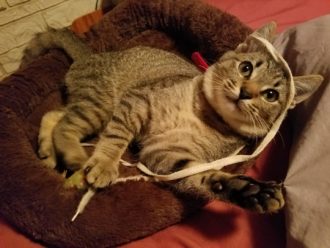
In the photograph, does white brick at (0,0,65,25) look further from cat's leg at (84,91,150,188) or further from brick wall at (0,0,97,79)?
cat's leg at (84,91,150,188)

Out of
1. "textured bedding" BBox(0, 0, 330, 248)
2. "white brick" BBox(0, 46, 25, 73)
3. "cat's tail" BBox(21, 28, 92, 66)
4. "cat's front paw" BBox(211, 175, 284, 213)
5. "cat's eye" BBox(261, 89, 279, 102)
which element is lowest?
"textured bedding" BBox(0, 0, 330, 248)

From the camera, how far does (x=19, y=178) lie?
1143mm

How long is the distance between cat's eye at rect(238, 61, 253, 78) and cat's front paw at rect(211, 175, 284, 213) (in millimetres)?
379

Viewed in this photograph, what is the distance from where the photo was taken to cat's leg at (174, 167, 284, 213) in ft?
3.04

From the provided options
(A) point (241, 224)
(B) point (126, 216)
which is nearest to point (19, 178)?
(B) point (126, 216)

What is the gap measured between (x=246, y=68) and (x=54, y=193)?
75 cm

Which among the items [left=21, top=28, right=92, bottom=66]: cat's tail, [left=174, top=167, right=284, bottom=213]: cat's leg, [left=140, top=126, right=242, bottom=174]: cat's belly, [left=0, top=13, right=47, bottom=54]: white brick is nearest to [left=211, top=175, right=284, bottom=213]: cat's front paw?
[left=174, top=167, right=284, bottom=213]: cat's leg

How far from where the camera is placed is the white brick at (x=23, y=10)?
175 cm

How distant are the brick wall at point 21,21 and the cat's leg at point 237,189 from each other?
121 cm

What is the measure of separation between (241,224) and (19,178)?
718 millimetres

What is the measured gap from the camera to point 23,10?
181cm

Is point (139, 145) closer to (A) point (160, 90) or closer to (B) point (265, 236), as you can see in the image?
(A) point (160, 90)

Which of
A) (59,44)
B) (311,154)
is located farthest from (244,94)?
(59,44)

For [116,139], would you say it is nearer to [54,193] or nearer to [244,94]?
[54,193]
